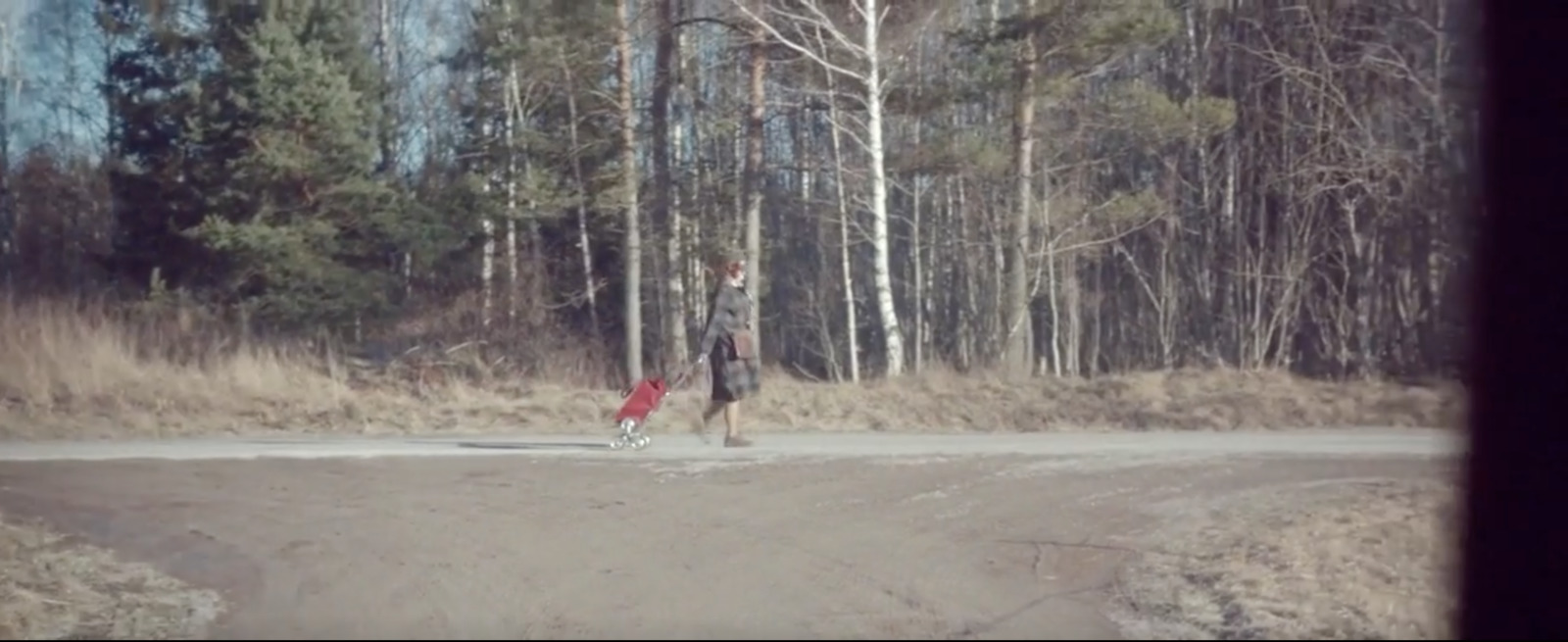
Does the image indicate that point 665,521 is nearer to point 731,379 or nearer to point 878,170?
point 731,379

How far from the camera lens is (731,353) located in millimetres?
14875

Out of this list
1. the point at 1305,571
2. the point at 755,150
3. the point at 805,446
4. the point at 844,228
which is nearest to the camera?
the point at 1305,571

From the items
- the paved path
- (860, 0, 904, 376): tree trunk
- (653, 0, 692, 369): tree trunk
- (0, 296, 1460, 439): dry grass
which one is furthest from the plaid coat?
(653, 0, 692, 369): tree trunk

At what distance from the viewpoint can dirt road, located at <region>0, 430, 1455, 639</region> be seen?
8.18m

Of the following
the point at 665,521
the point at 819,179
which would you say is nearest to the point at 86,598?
the point at 665,521

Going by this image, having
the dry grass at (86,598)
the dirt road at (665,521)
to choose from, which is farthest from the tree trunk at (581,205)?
the dry grass at (86,598)

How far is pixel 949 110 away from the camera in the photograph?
2495 cm

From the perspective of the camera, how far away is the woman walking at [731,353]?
1488 cm

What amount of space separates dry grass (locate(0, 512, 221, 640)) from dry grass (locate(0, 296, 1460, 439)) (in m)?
7.56

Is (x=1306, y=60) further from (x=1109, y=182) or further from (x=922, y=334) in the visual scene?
(x=922, y=334)

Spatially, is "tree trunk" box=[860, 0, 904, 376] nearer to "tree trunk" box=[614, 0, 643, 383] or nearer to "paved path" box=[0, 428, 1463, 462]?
"tree trunk" box=[614, 0, 643, 383]

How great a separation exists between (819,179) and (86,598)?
1989 cm

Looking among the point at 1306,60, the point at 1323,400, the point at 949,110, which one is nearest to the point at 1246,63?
the point at 1306,60

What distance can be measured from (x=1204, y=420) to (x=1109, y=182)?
394 inches
